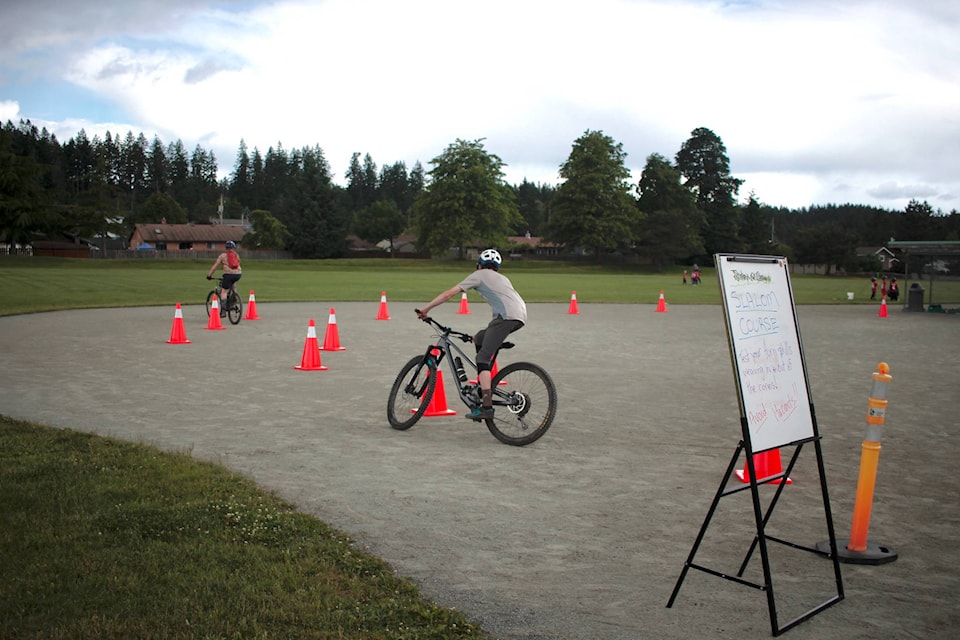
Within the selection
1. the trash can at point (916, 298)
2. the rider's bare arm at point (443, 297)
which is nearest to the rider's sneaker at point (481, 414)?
the rider's bare arm at point (443, 297)

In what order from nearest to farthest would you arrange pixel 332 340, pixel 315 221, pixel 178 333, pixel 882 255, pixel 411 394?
pixel 411 394
pixel 332 340
pixel 178 333
pixel 315 221
pixel 882 255

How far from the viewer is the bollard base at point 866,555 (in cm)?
515

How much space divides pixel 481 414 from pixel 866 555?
13.5 feet

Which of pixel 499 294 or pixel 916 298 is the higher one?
pixel 499 294

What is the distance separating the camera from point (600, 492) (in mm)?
6625

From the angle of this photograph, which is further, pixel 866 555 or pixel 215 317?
pixel 215 317

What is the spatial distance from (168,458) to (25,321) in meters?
17.1

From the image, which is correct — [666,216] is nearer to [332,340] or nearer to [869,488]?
[332,340]

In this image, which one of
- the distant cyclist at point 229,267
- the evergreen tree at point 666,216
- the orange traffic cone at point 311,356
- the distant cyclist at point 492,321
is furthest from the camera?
the evergreen tree at point 666,216

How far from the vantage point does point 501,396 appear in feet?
28.1

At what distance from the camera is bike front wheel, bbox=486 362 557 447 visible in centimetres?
833

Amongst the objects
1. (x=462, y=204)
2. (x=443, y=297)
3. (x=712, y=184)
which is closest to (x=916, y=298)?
(x=443, y=297)

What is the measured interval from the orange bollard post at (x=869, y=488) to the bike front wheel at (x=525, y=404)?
3429mm

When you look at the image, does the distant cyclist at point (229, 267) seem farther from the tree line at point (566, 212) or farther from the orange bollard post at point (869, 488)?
the tree line at point (566, 212)
